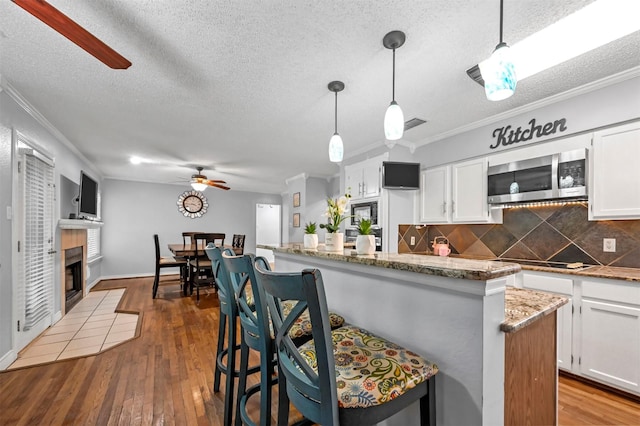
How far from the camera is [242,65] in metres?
2.11

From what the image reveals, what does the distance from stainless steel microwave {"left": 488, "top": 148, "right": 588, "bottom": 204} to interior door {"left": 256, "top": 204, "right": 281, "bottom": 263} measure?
6.77 m

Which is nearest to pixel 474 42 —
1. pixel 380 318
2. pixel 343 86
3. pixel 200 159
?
pixel 343 86

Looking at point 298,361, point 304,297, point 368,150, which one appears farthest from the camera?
point 368,150

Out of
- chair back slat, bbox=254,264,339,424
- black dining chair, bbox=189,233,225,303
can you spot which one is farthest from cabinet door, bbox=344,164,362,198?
chair back slat, bbox=254,264,339,424

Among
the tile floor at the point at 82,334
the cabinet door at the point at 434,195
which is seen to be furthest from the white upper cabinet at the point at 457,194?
the tile floor at the point at 82,334

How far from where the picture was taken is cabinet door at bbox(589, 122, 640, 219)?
215cm

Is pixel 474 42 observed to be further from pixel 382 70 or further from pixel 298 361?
pixel 298 361

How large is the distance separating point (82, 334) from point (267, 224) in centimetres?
596

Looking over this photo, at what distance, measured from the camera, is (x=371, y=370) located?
97 cm

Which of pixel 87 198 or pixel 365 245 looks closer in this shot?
pixel 365 245

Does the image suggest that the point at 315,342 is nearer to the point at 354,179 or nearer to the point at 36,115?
the point at 354,179

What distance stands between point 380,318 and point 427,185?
2736 mm

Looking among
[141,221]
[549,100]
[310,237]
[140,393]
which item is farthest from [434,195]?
[141,221]

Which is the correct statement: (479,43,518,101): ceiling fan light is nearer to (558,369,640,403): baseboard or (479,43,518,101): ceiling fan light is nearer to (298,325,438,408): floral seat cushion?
(298,325,438,408): floral seat cushion
